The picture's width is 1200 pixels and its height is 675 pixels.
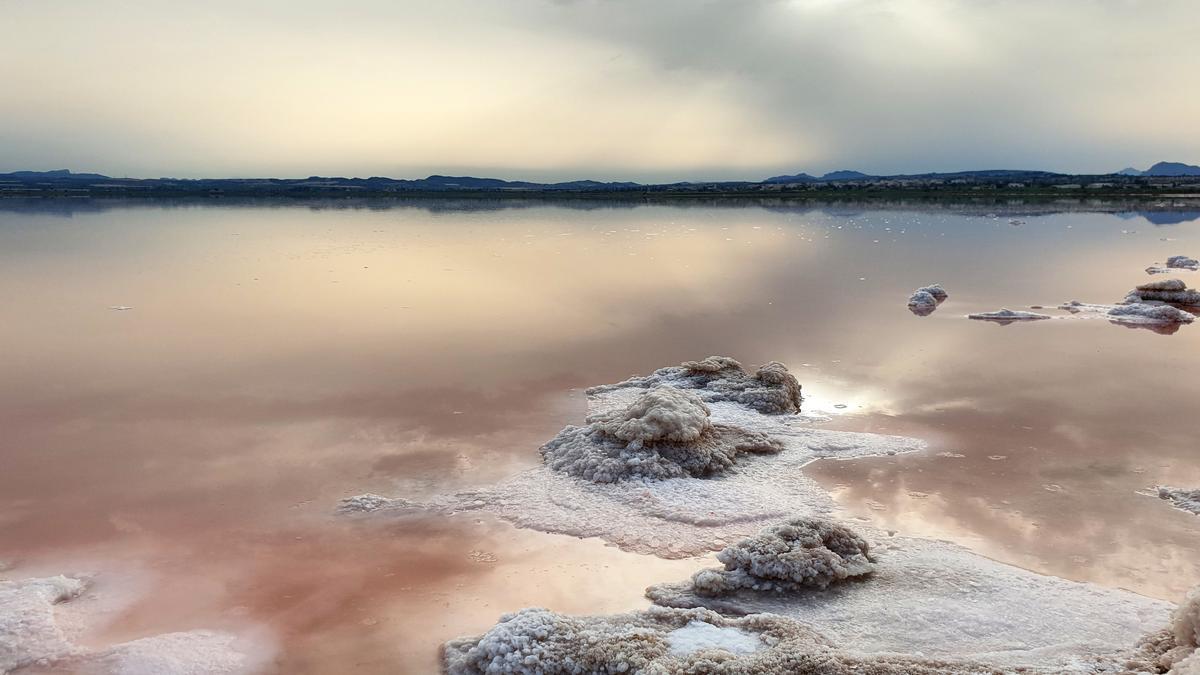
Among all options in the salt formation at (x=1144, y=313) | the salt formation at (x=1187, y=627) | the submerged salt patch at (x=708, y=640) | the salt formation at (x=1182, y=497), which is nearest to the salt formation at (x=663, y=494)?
the submerged salt patch at (x=708, y=640)

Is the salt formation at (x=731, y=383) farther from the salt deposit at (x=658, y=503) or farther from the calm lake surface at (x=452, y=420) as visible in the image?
the salt deposit at (x=658, y=503)

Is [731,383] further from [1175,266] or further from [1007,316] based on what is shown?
[1175,266]

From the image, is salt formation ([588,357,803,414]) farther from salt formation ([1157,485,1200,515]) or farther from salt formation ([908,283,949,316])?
salt formation ([908,283,949,316])

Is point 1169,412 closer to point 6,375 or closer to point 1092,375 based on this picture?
point 1092,375

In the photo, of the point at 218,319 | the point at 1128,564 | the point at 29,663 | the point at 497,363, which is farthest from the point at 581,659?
the point at 218,319

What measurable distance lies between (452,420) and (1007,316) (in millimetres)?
10626

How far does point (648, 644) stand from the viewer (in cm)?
397

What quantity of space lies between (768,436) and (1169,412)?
4.48 m

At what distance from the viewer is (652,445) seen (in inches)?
270

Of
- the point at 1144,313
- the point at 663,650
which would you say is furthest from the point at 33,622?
the point at 1144,313

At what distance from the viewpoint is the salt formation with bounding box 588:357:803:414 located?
8461 mm

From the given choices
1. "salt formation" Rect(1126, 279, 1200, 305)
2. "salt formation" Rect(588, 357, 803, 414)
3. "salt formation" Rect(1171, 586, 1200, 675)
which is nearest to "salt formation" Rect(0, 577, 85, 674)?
"salt formation" Rect(588, 357, 803, 414)

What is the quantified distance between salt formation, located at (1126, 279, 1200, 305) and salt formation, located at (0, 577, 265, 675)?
16451mm

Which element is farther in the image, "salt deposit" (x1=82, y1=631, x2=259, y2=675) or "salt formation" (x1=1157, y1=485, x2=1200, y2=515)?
"salt formation" (x1=1157, y1=485, x2=1200, y2=515)
